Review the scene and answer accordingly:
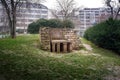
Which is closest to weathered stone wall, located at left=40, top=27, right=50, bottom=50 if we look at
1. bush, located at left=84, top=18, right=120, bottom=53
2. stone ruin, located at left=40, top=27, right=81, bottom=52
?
stone ruin, located at left=40, top=27, right=81, bottom=52

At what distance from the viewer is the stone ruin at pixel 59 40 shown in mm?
10070

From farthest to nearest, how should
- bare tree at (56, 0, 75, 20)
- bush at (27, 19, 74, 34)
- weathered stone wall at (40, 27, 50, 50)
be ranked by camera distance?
bare tree at (56, 0, 75, 20) → bush at (27, 19, 74, 34) → weathered stone wall at (40, 27, 50, 50)

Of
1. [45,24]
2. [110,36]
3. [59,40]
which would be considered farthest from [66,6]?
[59,40]

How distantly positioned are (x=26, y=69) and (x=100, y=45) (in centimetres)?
787

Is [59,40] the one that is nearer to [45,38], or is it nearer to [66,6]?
[45,38]

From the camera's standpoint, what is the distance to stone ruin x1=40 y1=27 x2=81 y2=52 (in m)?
10.1

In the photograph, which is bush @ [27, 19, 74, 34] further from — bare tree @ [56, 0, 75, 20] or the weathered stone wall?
the weathered stone wall

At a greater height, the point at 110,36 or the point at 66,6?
the point at 66,6

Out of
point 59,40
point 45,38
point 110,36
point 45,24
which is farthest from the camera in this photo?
point 45,24

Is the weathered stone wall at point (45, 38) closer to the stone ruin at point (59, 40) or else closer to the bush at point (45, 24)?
the stone ruin at point (59, 40)

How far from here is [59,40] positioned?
411 inches

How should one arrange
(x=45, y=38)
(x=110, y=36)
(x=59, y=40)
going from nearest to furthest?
(x=45, y=38)
(x=59, y=40)
(x=110, y=36)

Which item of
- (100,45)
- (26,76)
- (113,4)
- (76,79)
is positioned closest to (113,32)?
(100,45)

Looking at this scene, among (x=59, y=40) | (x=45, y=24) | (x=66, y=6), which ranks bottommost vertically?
(x=59, y=40)
